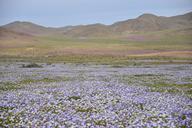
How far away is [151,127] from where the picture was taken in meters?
9.75

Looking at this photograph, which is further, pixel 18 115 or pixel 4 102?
pixel 4 102

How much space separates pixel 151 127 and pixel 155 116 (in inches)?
61.7

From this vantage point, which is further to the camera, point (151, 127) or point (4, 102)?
point (4, 102)

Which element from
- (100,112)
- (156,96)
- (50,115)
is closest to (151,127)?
(100,112)

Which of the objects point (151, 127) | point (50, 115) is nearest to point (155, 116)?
point (151, 127)

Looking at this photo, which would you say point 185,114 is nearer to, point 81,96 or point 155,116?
point 155,116

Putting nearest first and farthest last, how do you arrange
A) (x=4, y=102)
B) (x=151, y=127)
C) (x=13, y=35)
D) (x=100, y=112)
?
1. (x=151, y=127)
2. (x=100, y=112)
3. (x=4, y=102)
4. (x=13, y=35)

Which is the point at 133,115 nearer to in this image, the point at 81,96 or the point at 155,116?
the point at 155,116

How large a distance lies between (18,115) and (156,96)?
7.31 m

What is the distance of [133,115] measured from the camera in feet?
Result: 38.0

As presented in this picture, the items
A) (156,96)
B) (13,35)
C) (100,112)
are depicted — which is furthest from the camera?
(13,35)

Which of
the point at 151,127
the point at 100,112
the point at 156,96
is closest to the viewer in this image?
the point at 151,127

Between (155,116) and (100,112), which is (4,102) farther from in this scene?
(155,116)

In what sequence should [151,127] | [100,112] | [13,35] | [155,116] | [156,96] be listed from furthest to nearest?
1. [13,35]
2. [156,96]
3. [100,112]
4. [155,116]
5. [151,127]
